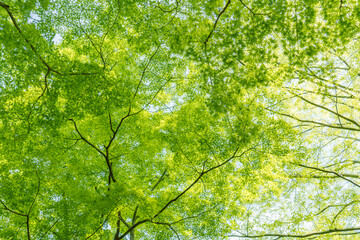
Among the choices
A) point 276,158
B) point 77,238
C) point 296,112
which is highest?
Result: point 296,112

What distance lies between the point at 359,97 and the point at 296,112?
233 cm

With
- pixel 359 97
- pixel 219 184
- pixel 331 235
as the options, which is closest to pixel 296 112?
pixel 359 97

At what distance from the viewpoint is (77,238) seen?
6027 millimetres

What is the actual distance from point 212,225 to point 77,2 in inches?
263

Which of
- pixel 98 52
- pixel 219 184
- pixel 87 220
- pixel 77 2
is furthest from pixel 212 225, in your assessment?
pixel 77 2

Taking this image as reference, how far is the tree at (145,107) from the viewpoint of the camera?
4.76m

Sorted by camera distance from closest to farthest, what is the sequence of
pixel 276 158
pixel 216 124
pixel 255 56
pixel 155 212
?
pixel 255 56 < pixel 155 212 < pixel 216 124 < pixel 276 158

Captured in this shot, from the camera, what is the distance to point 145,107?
748 cm

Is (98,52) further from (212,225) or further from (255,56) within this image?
(212,225)

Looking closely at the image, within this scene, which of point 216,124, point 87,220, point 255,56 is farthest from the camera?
point 216,124

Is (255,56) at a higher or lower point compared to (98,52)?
lower

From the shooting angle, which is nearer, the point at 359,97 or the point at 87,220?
the point at 87,220

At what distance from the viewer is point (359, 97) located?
7.77 metres

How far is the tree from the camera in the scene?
4.76 meters
